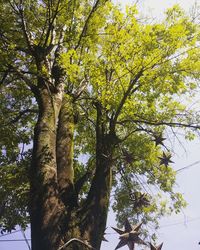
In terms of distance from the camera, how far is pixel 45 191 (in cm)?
451

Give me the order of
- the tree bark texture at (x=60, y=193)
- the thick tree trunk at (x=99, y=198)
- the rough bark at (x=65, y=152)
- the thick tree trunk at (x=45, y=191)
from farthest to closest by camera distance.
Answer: the rough bark at (x=65, y=152)
the thick tree trunk at (x=99, y=198)
the tree bark texture at (x=60, y=193)
the thick tree trunk at (x=45, y=191)

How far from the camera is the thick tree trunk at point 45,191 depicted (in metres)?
4.05

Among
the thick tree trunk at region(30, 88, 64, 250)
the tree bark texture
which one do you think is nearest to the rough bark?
the tree bark texture

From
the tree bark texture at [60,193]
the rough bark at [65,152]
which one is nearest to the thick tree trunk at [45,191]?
the tree bark texture at [60,193]

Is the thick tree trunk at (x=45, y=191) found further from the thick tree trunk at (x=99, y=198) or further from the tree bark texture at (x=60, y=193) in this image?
the thick tree trunk at (x=99, y=198)

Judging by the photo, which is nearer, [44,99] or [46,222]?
[46,222]

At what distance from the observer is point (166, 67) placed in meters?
5.65

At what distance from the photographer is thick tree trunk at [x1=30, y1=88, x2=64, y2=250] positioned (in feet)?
13.3

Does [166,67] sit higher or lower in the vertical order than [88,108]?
lower

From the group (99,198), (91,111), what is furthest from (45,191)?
(91,111)

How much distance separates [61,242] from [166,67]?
345 centimetres

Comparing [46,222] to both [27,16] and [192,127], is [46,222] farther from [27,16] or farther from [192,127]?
[27,16]

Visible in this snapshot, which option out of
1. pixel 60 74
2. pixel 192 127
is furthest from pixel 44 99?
pixel 192 127

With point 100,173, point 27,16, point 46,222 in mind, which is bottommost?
point 46,222
